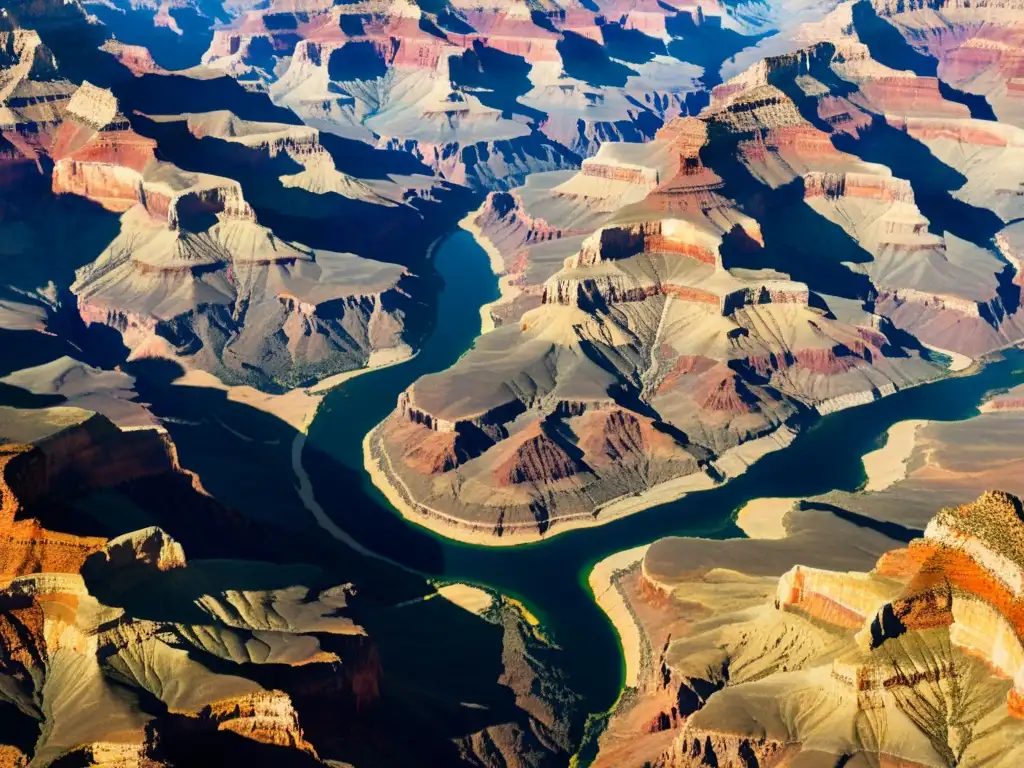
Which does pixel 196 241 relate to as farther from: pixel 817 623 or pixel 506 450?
pixel 817 623

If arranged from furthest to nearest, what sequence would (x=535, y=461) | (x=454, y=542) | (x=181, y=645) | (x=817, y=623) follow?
1. (x=535, y=461)
2. (x=454, y=542)
3. (x=817, y=623)
4. (x=181, y=645)

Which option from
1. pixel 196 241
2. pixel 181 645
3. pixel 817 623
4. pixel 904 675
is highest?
pixel 904 675

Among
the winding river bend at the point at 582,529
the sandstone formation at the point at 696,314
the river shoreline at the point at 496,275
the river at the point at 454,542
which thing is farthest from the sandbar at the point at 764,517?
the river shoreline at the point at 496,275

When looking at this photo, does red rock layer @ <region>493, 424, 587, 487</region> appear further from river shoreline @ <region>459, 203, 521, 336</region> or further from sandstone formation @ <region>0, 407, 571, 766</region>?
river shoreline @ <region>459, 203, 521, 336</region>

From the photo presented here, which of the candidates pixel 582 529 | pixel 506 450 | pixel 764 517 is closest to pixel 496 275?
pixel 506 450

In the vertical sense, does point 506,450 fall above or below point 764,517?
above

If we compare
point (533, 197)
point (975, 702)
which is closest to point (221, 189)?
point (533, 197)

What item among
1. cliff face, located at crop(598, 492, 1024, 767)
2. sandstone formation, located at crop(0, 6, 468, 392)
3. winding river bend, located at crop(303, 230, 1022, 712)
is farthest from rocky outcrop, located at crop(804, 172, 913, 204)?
cliff face, located at crop(598, 492, 1024, 767)

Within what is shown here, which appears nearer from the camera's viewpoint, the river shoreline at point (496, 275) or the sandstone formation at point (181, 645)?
the sandstone formation at point (181, 645)

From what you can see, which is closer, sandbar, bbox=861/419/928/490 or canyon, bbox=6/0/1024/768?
canyon, bbox=6/0/1024/768

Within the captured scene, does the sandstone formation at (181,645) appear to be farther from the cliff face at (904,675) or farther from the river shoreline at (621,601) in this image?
the cliff face at (904,675)
